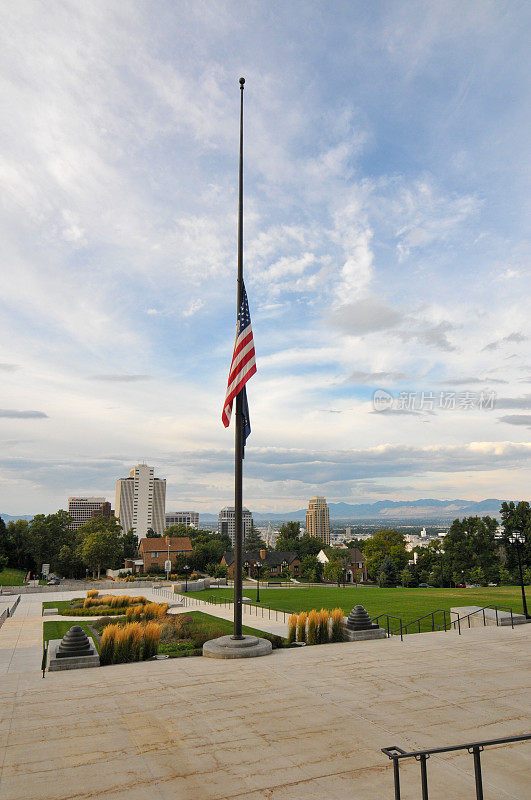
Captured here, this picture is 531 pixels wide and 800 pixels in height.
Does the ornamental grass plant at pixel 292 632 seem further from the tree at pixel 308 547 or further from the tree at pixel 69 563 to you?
the tree at pixel 308 547

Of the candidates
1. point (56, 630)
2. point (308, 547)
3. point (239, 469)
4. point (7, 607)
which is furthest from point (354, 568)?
point (239, 469)

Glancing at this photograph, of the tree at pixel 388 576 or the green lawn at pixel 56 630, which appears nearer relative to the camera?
the green lawn at pixel 56 630

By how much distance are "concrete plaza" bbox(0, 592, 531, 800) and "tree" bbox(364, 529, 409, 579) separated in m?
65.9

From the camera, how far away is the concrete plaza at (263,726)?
7164 millimetres

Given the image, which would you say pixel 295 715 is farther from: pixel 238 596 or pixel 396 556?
pixel 396 556

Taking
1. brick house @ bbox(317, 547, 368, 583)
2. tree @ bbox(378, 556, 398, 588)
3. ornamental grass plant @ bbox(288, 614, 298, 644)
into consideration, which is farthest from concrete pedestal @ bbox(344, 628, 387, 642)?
brick house @ bbox(317, 547, 368, 583)

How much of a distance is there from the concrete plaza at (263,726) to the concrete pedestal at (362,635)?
8.37ft

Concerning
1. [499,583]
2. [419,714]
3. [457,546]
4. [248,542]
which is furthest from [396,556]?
[419,714]

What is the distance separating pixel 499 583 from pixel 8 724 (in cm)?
5900

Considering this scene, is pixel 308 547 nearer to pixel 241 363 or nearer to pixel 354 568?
pixel 354 568

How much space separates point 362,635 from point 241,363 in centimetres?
1039

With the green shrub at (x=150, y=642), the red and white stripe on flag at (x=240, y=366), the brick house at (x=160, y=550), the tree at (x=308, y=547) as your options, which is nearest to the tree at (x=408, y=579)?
the brick house at (x=160, y=550)

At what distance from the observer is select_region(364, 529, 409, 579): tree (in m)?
78.0

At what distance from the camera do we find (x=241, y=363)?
53.0 ft
